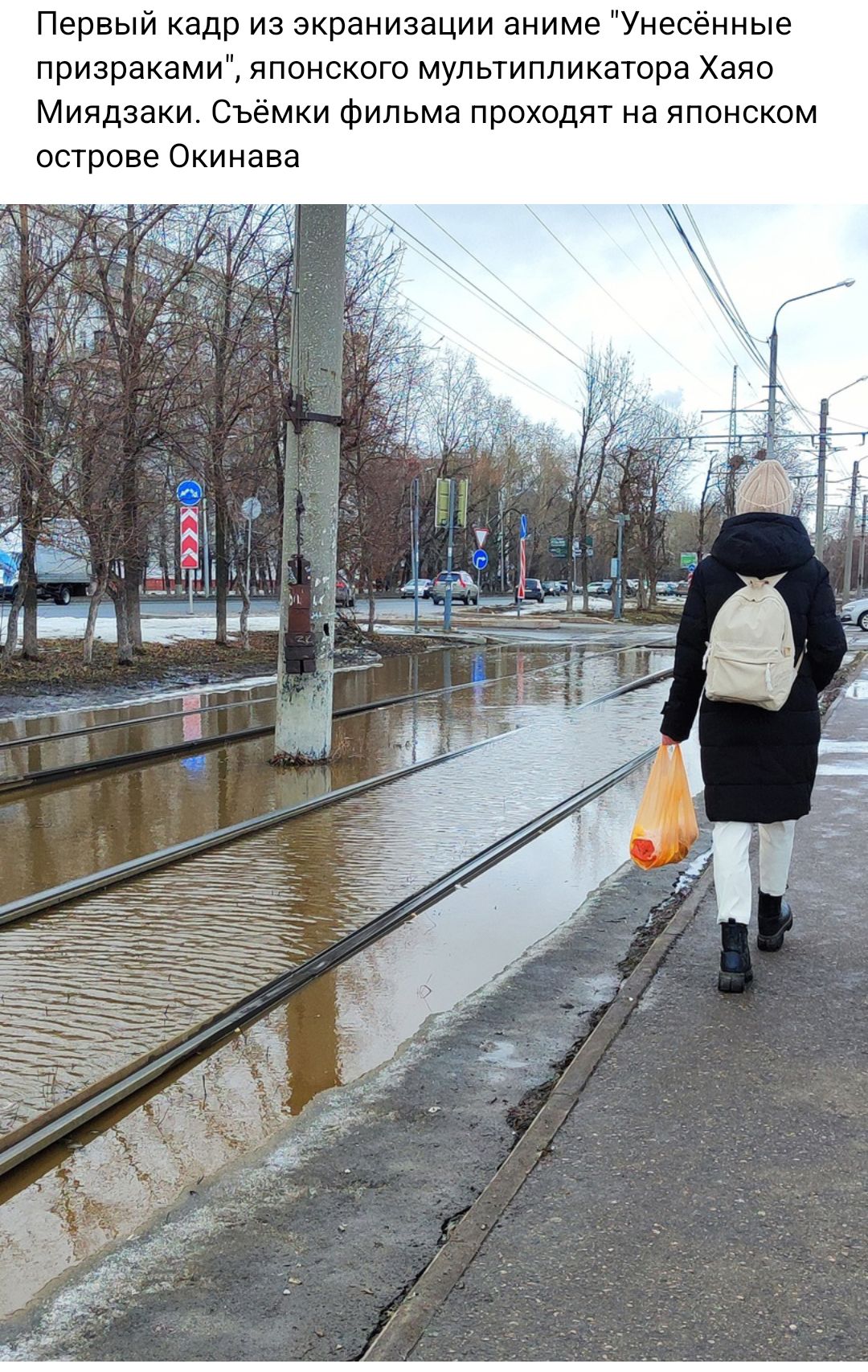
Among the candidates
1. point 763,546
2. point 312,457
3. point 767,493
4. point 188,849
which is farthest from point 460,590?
point 763,546

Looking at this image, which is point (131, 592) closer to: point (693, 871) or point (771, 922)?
point (693, 871)

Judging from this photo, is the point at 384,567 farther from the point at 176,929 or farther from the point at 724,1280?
the point at 724,1280

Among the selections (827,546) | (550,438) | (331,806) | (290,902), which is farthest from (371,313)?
(827,546)

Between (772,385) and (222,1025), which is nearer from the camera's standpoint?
(222,1025)

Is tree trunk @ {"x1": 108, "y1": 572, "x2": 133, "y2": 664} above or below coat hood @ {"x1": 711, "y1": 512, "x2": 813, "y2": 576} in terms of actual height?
below

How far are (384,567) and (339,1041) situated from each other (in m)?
26.3

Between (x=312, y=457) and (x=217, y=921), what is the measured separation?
208 inches

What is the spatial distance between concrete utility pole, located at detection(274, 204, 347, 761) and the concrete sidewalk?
619 centimetres

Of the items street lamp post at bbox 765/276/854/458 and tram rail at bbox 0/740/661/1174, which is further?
street lamp post at bbox 765/276/854/458

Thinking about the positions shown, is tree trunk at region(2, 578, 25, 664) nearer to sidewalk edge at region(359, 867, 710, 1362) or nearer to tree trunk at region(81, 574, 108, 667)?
tree trunk at region(81, 574, 108, 667)

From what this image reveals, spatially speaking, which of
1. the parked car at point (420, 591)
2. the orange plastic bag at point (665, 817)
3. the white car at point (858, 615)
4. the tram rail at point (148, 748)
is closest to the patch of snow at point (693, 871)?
the orange plastic bag at point (665, 817)

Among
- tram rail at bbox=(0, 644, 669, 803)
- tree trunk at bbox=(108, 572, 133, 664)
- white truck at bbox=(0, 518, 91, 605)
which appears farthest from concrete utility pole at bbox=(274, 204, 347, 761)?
tree trunk at bbox=(108, 572, 133, 664)

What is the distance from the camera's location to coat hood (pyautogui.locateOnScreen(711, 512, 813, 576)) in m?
4.79

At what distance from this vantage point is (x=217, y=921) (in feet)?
20.3
